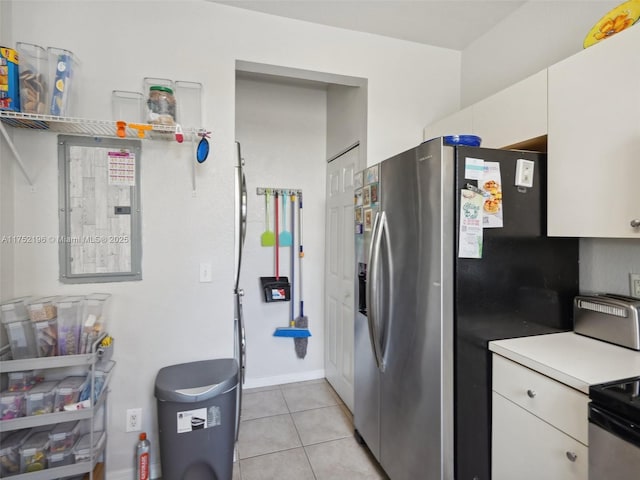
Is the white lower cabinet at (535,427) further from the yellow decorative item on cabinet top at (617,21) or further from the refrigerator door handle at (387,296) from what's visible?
the yellow decorative item on cabinet top at (617,21)

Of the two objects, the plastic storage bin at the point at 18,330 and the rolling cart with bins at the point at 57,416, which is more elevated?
the plastic storage bin at the point at 18,330

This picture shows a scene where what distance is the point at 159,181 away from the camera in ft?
5.90

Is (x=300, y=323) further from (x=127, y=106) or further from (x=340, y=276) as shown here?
(x=127, y=106)

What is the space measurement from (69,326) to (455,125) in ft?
7.70

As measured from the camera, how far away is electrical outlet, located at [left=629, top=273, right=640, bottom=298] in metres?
1.38

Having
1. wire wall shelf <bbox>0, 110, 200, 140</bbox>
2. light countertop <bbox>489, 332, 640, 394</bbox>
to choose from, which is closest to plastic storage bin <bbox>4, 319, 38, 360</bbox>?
wire wall shelf <bbox>0, 110, 200, 140</bbox>

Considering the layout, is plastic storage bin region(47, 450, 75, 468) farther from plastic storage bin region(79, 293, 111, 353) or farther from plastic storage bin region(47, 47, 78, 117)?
plastic storage bin region(47, 47, 78, 117)

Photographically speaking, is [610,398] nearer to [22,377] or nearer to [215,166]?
[215,166]

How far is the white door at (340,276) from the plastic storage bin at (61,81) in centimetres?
170

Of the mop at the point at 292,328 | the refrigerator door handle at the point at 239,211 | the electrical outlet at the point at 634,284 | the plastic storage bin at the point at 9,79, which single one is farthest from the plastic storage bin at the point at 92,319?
the electrical outlet at the point at 634,284

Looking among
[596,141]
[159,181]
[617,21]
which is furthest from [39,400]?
[617,21]

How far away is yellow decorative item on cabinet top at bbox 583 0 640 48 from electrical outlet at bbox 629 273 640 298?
101 cm

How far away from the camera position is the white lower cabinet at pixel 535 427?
1.05 m

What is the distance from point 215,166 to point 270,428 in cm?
181
